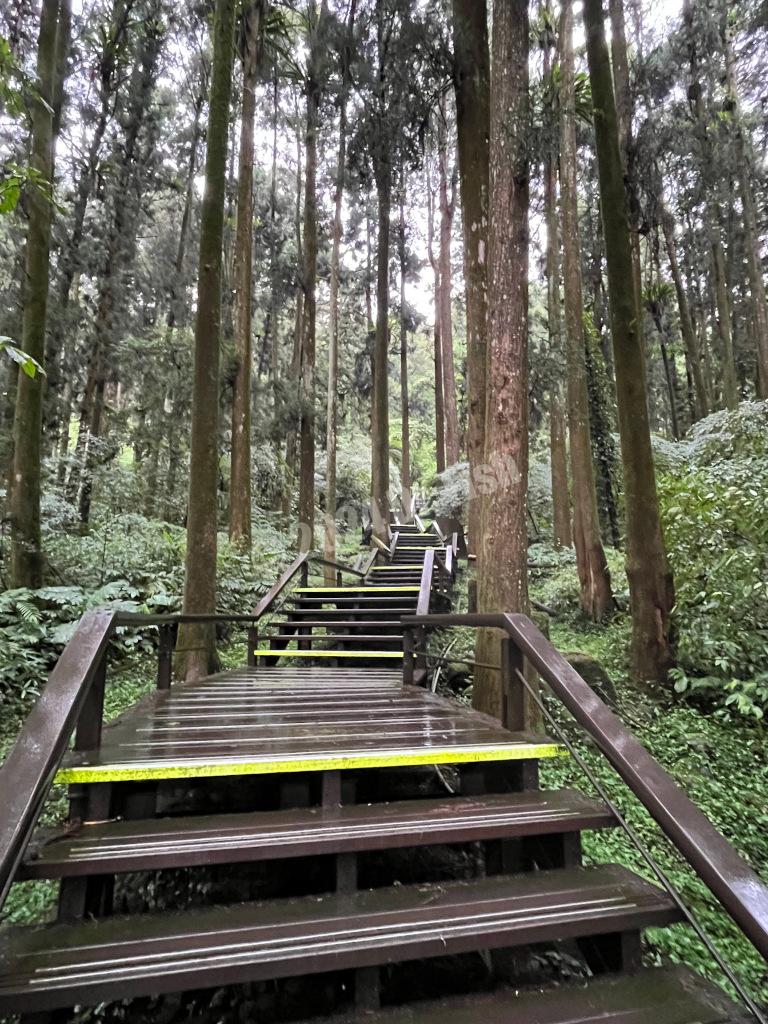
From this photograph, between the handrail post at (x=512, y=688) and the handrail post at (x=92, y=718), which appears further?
the handrail post at (x=512, y=688)

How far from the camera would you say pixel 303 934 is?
5.44 feet

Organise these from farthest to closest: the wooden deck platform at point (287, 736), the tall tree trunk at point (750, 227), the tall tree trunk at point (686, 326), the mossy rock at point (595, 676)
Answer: the tall tree trunk at point (686, 326) → the tall tree trunk at point (750, 227) → the mossy rock at point (595, 676) → the wooden deck platform at point (287, 736)

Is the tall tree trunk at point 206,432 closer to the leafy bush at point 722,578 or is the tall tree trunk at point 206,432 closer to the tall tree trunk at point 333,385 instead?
the tall tree trunk at point 333,385

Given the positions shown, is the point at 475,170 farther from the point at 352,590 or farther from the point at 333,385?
the point at 352,590

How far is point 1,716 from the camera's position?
16.4ft

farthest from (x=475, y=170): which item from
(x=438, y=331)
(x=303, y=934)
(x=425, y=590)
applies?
(x=438, y=331)

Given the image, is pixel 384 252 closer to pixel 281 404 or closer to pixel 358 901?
pixel 281 404

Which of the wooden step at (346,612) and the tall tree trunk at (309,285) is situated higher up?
the tall tree trunk at (309,285)

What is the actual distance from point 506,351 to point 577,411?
571 cm

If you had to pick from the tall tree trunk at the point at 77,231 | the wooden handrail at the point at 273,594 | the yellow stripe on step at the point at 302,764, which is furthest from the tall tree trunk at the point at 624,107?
the tall tree trunk at the point at 77,231

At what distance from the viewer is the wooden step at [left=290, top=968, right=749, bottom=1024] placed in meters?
1.55

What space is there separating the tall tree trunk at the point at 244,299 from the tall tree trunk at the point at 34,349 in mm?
3661

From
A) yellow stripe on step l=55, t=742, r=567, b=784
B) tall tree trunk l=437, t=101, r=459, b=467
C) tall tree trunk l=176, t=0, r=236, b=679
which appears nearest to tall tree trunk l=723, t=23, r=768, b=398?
tall tree trunk l=437, t=101, r=459, b=467

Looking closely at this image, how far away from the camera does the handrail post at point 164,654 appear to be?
374 centimetres
